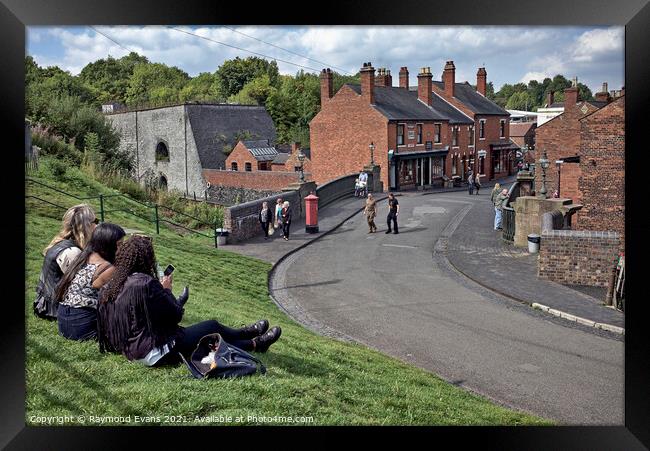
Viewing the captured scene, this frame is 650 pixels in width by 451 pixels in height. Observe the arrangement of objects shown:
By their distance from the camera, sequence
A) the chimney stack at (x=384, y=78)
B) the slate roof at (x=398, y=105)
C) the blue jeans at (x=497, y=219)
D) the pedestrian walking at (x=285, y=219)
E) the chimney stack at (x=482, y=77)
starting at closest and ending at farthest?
the chimney stack at (x=482, y=77) → the pedestrian walking at (x=285, y=219) → the blue jeans at (x=497, y=219) → the slate roof at (x=398, y=105) → the chimney stack at (x=384, y=78)

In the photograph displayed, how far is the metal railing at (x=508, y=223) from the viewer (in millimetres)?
18531

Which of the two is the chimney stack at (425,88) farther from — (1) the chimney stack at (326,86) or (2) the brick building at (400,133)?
(1) the chimney stack at (326,86)

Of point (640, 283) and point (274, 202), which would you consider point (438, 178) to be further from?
point (640, 283)

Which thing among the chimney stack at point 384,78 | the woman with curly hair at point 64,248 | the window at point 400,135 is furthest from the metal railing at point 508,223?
the chimney stack at point 384,78

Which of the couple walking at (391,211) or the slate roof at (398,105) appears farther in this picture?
the slate roof at (398,105)

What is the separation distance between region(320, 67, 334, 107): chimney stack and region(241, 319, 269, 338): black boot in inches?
899

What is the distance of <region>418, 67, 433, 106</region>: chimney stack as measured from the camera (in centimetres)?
2979

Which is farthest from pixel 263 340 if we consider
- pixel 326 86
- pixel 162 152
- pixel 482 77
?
pixel 326 86

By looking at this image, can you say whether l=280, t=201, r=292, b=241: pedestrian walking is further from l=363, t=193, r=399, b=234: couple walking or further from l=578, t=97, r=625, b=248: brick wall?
l=578, t=97, r=625, b=248: brick wall

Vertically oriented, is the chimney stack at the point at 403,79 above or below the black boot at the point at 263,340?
above

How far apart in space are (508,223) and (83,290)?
567 inches

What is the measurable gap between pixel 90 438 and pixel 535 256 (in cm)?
1289

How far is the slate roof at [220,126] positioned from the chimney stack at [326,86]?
276 cm
